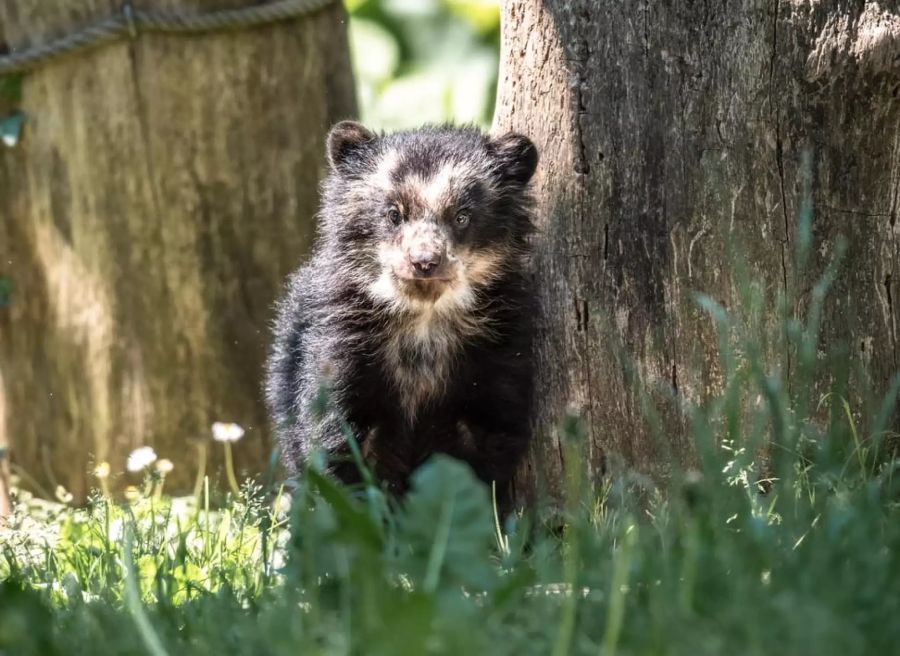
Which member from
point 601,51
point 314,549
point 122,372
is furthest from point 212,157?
point 314,549

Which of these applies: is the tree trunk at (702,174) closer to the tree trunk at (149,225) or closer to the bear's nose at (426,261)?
the bear's nose at (426,261)

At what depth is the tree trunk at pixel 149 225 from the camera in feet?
20.3

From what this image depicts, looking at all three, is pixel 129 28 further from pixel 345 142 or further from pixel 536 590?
pixel 536 590

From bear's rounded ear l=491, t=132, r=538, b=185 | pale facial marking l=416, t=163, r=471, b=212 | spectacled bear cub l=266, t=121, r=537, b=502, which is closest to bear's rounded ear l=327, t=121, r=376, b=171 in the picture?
spectacled bear cub l=266, t=121, r=537, b=502

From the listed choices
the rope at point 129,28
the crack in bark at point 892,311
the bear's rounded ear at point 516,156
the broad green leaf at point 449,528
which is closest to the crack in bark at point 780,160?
the crack in bark at point 892,311

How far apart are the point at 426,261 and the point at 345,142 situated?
0.86m

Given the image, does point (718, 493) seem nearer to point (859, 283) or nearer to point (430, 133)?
point (859, 283)

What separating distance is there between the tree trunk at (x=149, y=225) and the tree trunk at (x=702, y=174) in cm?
191

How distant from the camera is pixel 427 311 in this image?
5.37 metres

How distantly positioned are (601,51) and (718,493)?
8.51 feet

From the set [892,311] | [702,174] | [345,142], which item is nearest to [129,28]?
[345,142]

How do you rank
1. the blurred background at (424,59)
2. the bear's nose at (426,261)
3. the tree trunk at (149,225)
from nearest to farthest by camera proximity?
the bear's nose at (426,261) → the tree trunk at (149,225) → the blurred background at (424,59)

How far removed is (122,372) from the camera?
21.0 feet

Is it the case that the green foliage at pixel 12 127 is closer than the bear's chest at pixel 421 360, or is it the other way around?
the bear's chest at pixel 421 360
